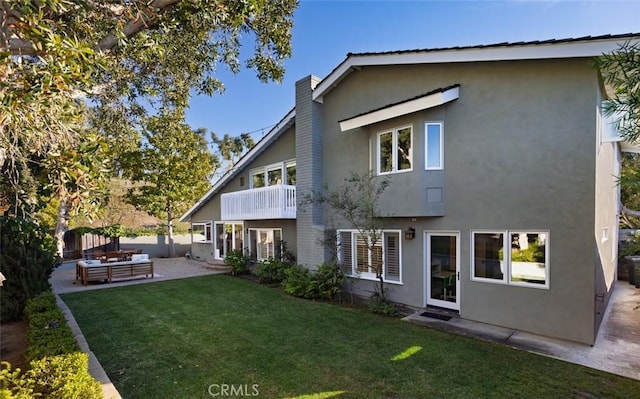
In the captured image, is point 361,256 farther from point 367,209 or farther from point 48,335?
point 48,335

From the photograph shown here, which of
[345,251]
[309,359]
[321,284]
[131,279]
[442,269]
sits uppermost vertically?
[345,251]

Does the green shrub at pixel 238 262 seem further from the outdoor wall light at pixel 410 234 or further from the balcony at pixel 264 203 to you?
the outdoor wall light at pixel 410 234

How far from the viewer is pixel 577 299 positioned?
24.3 feet

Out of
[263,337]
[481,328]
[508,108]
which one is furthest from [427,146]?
[263,337]

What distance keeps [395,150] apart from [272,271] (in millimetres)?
7693

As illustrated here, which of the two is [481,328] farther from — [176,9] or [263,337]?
[176,9]

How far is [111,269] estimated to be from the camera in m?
15.3

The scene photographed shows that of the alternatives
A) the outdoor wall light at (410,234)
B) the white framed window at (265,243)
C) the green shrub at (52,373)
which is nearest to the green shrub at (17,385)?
the green shrub at (52,373)

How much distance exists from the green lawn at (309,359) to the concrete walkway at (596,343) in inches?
16.7

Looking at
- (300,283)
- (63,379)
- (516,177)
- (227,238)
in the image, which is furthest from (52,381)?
(227,238)

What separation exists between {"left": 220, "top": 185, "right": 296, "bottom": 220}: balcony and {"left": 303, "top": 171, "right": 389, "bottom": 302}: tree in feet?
8.67

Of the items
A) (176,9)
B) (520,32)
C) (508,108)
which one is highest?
(520,32)

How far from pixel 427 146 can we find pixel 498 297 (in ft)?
15.2

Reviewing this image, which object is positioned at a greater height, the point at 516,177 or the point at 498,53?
the point at 498,53
